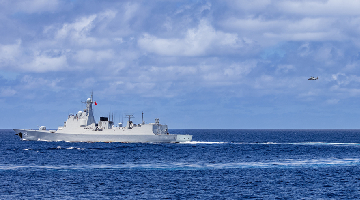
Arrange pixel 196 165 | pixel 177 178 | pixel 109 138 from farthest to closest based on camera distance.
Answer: pixel 109 138 < pixel 196 165 < pixel 177 178

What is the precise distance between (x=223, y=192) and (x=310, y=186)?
10.4 m

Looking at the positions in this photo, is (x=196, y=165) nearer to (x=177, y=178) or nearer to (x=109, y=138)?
(x=177, y=178)

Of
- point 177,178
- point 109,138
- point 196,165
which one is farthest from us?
point 109,138

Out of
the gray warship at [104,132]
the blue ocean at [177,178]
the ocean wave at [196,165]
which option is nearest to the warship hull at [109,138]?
the gray warship at [104,132]

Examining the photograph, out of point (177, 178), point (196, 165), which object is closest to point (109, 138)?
point (196, 165)

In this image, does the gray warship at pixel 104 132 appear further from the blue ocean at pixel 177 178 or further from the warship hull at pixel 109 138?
the blue ocean at pixel 177 178

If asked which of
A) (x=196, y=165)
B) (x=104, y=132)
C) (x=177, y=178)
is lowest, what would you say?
(x=177, y=178)

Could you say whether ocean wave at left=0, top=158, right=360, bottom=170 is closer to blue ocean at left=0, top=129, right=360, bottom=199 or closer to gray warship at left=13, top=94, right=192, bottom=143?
blue ocean at left=0, top=129, right=360, bottom=199

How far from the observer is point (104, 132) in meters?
112

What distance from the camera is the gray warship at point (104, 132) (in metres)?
111

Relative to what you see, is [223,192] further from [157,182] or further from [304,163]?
[304,163]

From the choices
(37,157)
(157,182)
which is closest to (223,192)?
(157,182)

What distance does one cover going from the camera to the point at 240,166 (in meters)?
62.2

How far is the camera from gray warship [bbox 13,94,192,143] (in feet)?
365
